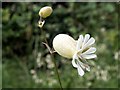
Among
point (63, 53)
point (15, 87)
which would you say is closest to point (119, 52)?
point (15, 87)

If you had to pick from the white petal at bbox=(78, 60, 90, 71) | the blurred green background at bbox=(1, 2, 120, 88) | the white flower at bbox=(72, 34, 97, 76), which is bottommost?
the blurred green background at bbox=(1, 2, 120, 88)

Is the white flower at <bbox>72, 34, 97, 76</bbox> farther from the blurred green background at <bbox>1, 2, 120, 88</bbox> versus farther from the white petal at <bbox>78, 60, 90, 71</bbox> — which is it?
the blurred green background at <bbox>1, 2, 120, 88</bbox>

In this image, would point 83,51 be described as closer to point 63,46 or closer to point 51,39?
point 63,46

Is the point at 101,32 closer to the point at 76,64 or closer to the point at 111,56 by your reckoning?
the point at 111,56

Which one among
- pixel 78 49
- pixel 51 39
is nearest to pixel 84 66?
pixel 78 49

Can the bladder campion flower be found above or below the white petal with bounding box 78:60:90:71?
above

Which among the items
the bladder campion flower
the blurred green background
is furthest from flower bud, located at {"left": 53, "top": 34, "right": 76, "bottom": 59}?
the blurred green background

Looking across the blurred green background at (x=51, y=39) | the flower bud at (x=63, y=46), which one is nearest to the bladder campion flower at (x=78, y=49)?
the flower bud at (x=63, y=46)

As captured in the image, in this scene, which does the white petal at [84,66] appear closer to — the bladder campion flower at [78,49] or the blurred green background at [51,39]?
the bladder campion flower at [78,49]
